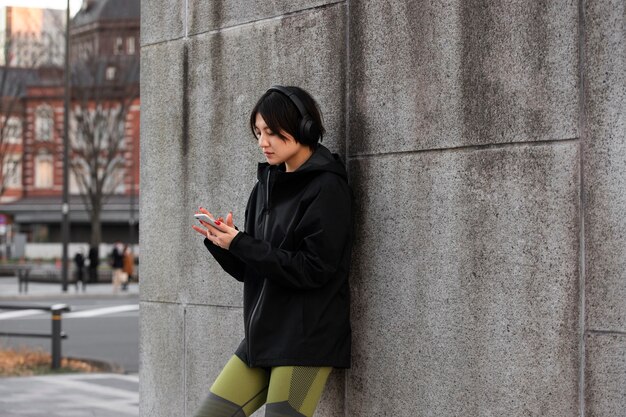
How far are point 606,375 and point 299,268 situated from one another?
1113 mm

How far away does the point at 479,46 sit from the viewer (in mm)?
3973

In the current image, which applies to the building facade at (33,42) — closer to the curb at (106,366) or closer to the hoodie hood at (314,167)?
the curb at (106,366)

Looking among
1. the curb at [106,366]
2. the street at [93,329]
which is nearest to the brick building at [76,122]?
the street at [93,329]

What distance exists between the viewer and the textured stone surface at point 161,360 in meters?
5.53

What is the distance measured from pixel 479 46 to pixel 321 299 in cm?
114

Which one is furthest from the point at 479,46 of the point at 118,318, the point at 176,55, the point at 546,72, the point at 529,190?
the point at 118,318

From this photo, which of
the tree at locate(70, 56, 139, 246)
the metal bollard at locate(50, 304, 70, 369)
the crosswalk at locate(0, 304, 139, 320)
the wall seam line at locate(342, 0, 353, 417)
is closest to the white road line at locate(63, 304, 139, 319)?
the crosswalk at locate(0, 304, 139, 320)

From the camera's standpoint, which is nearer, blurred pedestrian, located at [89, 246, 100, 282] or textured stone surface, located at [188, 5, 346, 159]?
textured stone surface, located at [188, 5, 346, 159]

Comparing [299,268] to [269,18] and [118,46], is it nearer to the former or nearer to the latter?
[269,18]

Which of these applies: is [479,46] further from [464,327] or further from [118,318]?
[118,318]

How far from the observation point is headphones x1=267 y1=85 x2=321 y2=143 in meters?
3.92

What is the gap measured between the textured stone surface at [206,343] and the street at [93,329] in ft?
26.5

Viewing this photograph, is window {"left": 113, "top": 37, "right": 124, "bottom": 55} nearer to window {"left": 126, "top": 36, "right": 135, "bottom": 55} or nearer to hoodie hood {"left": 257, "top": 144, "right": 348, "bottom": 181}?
window {"left": 126, "top": 36, "right": 135, "bottom": 55}

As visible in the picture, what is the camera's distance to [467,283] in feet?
13.1
